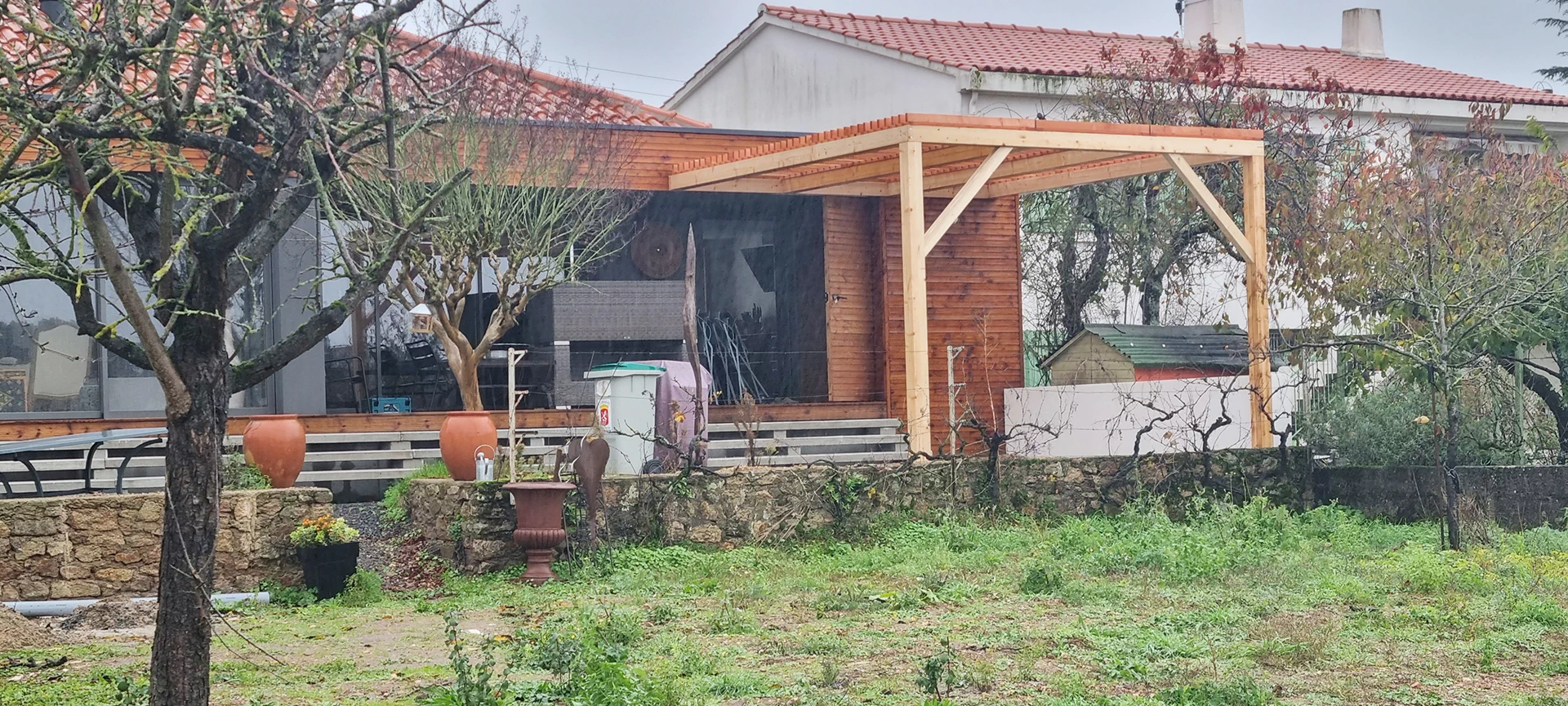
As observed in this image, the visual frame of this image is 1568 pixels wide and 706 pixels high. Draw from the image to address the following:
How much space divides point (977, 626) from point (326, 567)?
4.65 metres

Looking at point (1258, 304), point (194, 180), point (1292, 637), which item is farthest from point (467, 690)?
point (1258, 304)

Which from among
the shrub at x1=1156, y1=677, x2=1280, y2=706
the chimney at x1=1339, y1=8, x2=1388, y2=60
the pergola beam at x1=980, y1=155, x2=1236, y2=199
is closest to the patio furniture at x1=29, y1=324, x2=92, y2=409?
the pergola beam at x1=980, y1=155, x2=1236, y2=199

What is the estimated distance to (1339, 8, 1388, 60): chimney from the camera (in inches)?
1069

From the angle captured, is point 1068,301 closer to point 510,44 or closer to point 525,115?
point 525,115

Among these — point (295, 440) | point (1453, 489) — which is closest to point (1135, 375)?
point (1453, 489)

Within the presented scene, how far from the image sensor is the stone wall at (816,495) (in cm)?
1115

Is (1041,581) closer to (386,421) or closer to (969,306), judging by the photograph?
(386,421)

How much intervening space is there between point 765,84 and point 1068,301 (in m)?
6.93

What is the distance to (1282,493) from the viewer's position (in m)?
13.8

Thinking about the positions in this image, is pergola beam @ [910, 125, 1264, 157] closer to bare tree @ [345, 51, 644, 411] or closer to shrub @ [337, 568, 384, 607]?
bare tree @ [345, 51, 644, 411]

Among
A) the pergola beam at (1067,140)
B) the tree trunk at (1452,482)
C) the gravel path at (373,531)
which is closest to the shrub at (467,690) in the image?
the gravel path at (373,531)

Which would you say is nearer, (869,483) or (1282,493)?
(869,483)

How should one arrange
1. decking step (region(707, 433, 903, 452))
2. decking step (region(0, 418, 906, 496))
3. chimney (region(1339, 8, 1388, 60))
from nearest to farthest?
decking step (region(0, 418, 906, 496)) < decking step (region(707, 433, 903, 452)) < chimney (region(1339, 8, 1388, 60))

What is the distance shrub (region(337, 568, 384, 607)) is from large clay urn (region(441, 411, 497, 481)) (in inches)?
63.4
